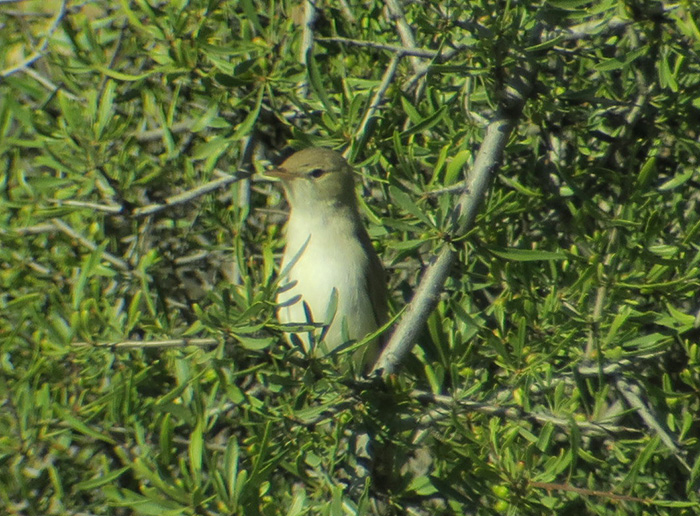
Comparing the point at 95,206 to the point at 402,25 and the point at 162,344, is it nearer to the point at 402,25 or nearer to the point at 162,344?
the point at 162,344

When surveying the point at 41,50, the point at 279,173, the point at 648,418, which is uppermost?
the point at 41,50

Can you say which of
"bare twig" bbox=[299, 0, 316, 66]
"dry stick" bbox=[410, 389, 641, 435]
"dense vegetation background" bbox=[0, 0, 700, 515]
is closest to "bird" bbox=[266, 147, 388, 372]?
"dense vegetation background" bbox=[0, 0, 700, 515]

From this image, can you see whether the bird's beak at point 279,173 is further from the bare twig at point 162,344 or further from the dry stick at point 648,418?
the dry stick at point 648,418

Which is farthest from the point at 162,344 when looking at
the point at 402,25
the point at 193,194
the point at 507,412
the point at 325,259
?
the point at 325,259

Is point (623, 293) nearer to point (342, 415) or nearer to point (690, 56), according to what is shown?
point (690, 56)

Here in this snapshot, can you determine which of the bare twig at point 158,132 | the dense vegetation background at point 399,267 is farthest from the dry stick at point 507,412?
the bare twig at point 158,132

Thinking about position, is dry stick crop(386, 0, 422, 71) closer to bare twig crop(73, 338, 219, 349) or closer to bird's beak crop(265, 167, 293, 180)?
bird's beak crop(265, 167, 293, 180)

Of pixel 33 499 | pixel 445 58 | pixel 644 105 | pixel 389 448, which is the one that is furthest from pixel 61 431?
pixel 644 105
